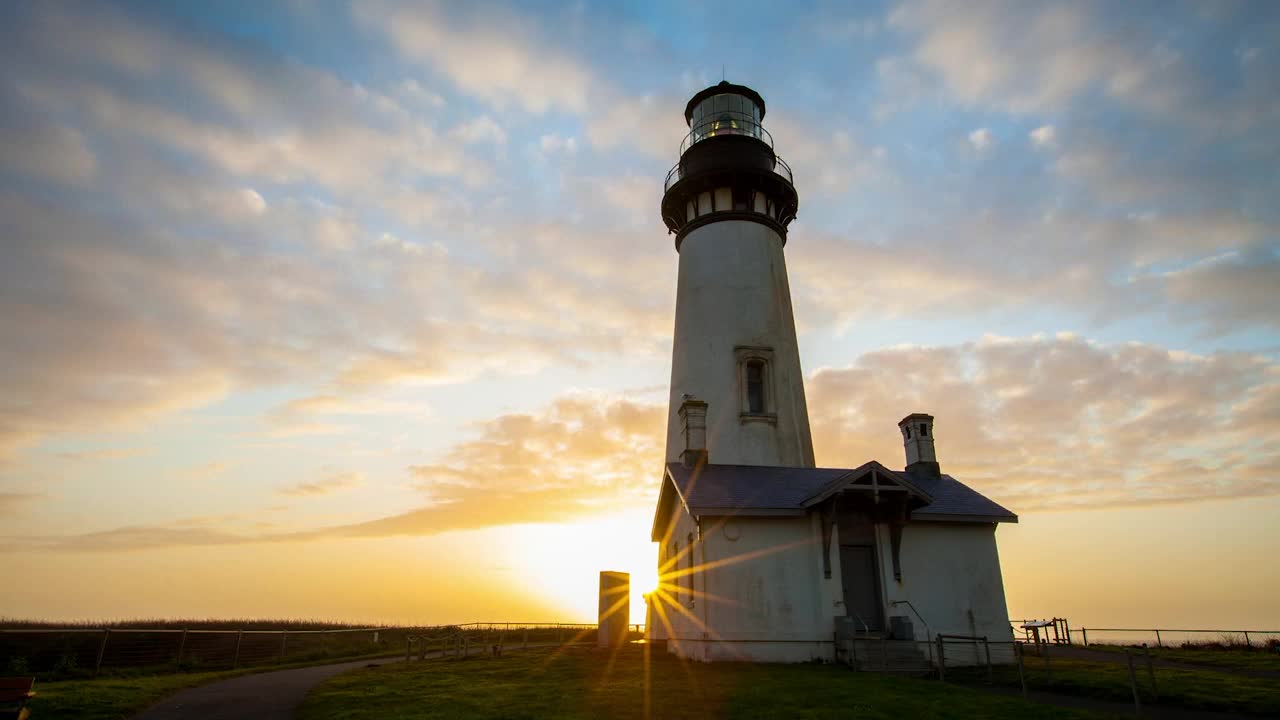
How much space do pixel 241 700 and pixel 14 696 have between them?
4602 mm

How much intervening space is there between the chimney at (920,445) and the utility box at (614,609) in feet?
33.7

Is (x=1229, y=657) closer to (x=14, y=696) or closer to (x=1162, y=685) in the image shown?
(x=1162, y=685)

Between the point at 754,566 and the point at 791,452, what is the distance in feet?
20.7

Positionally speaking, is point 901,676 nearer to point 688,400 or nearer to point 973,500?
point 973,500

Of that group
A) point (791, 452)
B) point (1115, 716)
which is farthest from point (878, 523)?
point (1115, 716)

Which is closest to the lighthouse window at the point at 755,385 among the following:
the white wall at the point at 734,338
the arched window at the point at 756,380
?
the arched window at the point at 756,380

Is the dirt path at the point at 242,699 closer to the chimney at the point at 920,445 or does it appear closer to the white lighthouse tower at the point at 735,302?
the white lighthouse tower at the point at 735,302

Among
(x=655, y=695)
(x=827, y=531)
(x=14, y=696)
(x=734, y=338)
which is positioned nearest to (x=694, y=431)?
(x=734, y=338)

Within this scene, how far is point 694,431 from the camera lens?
2259 centimetres

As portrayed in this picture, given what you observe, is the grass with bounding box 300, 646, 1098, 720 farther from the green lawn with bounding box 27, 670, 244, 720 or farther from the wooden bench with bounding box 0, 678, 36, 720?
the wooden bench with bounding box 0, 678, 36, 720

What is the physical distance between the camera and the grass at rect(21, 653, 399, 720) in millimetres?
12055

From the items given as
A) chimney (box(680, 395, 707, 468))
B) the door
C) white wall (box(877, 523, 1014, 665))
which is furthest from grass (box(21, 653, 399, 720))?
white wall (box(877, 523, 1014, 665))

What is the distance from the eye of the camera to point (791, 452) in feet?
81.1

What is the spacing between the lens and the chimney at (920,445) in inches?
902
